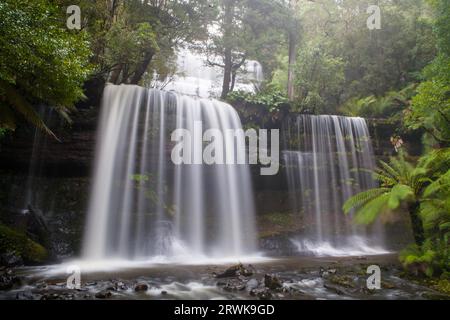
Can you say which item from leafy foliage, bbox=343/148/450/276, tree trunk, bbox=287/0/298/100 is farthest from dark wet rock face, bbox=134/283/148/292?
tree trunk, bbox=287/0/298/100

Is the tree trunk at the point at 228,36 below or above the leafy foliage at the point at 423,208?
above

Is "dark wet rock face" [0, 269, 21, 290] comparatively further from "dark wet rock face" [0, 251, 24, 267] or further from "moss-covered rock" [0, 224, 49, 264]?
"moss-covered rock" [0, 224, 49, 264]

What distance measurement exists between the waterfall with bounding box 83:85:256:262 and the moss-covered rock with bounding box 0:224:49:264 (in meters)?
1.59

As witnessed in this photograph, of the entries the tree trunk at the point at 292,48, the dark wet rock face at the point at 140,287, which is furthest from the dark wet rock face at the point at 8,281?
the tree trunk at the point at 292,48

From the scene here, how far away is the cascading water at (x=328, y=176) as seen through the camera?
45.3 ft

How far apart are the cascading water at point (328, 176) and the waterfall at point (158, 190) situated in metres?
2.49

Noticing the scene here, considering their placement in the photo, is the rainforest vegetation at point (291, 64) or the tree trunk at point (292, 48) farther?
the tree trunk at point (292, 48)

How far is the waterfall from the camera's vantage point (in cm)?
1096

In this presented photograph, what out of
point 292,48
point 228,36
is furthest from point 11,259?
point 292,48

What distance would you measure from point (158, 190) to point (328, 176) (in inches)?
287

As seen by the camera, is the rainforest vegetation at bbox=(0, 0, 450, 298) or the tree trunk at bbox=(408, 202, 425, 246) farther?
the tree trunk at bbox=(408, 202, 425, 246)

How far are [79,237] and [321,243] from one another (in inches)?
352

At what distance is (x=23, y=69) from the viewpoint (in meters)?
7.30

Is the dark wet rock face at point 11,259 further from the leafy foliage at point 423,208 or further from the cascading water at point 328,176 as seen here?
the cascading water at point 328,176
